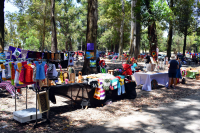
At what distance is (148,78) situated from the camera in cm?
930

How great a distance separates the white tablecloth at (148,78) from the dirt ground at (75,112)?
66 centimetres

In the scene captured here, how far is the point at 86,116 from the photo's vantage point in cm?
572

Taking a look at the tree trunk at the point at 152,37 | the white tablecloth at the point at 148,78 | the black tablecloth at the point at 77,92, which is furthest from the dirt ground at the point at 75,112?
the tree trunk at the point at 152,37

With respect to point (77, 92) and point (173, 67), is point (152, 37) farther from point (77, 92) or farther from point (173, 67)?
point (77, 92)

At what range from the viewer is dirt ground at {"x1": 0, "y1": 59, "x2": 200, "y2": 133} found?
15.6 feet

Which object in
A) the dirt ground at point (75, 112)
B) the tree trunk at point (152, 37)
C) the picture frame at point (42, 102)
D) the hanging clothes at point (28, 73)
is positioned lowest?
the dirt ground at point (75, 112)

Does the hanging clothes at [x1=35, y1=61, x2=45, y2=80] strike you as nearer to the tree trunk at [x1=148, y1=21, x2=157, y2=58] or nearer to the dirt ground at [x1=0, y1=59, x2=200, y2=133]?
the dirt ground at [x1=0, y1=59, x2=200, y2=133]

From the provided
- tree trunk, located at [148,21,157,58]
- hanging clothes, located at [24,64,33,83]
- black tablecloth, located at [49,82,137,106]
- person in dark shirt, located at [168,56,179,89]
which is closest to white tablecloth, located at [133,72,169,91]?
person in dark shirt, located at [168,56,179,89]

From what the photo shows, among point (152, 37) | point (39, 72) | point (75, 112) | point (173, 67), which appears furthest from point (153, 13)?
point (39, 72)

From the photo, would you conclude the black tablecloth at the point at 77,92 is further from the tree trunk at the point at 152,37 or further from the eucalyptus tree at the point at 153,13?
the eucalyptus tree at the point at 153,13

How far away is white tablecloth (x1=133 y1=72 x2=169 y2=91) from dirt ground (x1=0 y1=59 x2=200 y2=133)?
66 cm

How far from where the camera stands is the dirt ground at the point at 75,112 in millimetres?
4754

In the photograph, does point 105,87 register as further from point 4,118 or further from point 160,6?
point 160,6

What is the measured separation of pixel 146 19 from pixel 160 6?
1422mm
